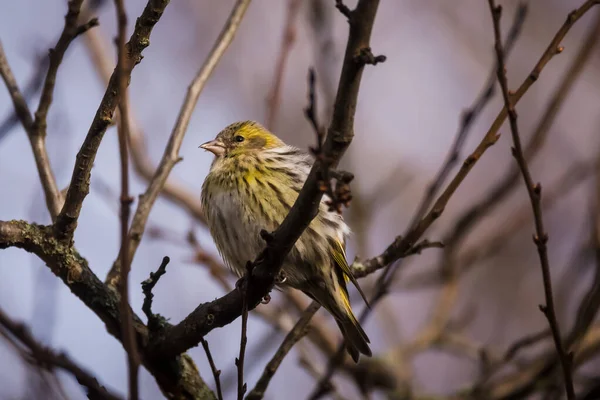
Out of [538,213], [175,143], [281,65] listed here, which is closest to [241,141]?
[281,65]

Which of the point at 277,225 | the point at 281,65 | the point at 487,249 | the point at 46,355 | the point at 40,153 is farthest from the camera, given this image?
the point at 487,249

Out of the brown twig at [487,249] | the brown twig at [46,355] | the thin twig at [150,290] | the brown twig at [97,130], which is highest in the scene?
Answer: the brown twig at [487,249]

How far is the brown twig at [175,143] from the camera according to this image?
13.7 ft

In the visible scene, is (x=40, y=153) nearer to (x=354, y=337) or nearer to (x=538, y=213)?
(x=354, y=337)

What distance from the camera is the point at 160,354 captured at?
360cm

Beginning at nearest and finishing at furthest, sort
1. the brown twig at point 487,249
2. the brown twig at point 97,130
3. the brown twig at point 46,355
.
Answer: the brown twig at point 46,355
the brown twig at point 97,130
the brown twig at point 487,249

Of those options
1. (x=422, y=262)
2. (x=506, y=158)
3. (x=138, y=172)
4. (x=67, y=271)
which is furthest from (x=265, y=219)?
(x=506, y=158)

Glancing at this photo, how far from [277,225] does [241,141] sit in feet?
4.10

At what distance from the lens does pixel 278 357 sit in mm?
3764

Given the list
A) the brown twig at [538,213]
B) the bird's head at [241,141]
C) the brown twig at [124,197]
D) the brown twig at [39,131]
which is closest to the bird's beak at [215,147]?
the bird's head at [241,141]

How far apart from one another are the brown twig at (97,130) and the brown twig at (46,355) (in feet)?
2.70

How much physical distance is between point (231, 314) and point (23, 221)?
39.1 inches

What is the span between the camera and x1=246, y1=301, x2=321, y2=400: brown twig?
12.0 ft

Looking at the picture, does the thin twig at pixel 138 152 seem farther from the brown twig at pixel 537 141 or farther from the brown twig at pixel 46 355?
the brown twig at pixel 46 355
